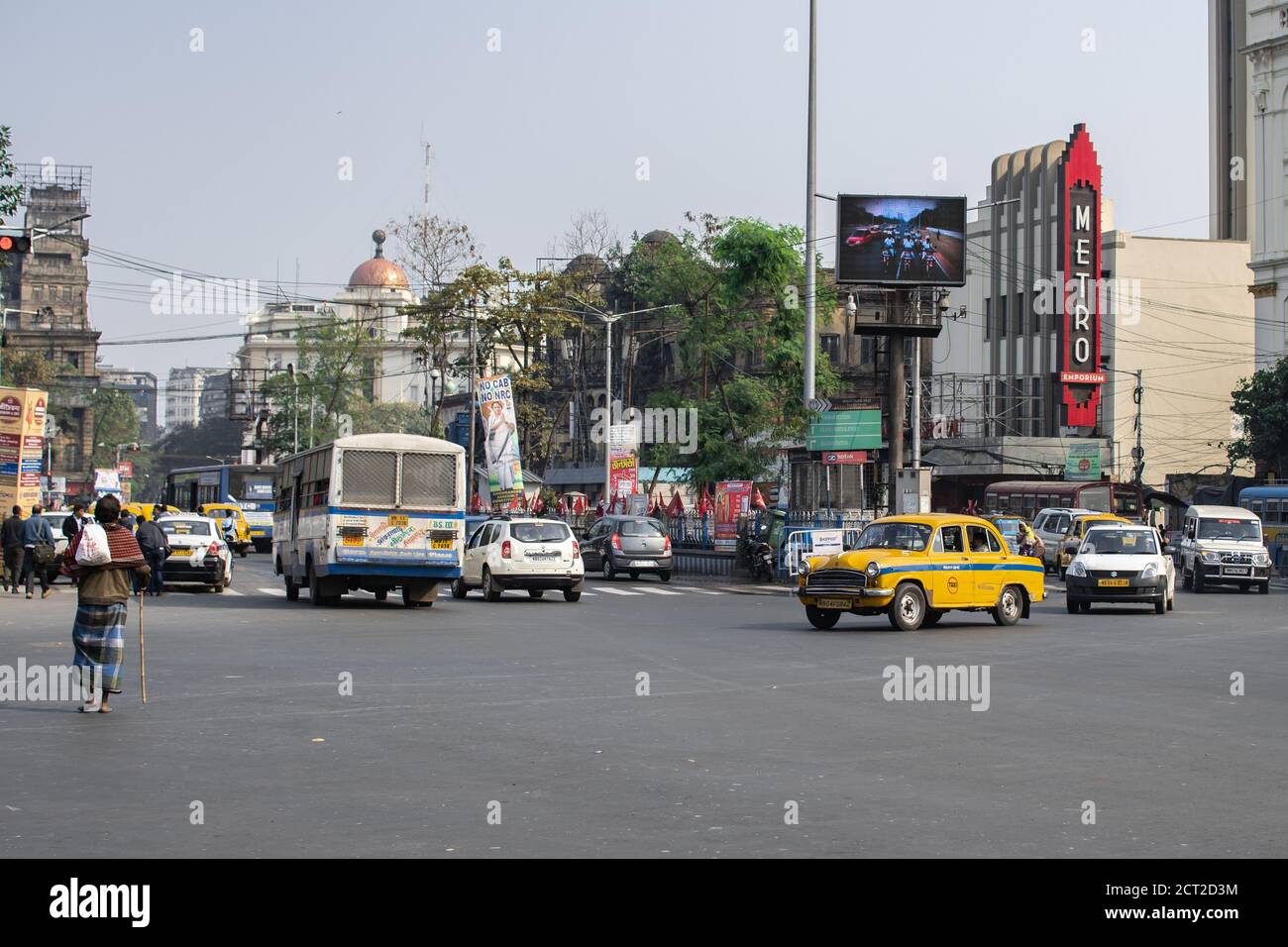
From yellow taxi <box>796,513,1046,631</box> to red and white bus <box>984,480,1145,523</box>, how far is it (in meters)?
33.5

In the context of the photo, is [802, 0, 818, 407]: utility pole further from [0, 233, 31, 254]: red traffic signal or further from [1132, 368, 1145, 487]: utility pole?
[1132, 368, 1145, 487]: utility pole

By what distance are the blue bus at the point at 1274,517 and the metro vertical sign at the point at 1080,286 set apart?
2210cm

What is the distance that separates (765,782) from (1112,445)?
2753 inches

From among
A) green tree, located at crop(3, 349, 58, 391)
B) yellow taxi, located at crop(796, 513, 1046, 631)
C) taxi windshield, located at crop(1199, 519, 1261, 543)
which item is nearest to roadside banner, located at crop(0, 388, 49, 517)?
yellow taxi, located at crop(796, 513, 1046, 631)

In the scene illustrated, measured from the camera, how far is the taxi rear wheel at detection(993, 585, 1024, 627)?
25984 mm

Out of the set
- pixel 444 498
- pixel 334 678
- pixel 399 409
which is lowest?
pixel 334 678

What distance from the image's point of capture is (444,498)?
98.2 ft

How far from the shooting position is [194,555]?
116 feet

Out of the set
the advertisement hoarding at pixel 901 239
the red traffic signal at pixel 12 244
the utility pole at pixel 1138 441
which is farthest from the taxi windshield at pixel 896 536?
the utility pole at pixel 1138 441

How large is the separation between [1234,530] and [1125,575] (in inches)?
491

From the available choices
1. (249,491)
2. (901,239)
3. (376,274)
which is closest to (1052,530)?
(901,239)

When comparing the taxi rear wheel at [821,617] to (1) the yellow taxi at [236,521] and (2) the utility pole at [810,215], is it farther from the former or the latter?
(1) the yellow taxi at [236,521]
